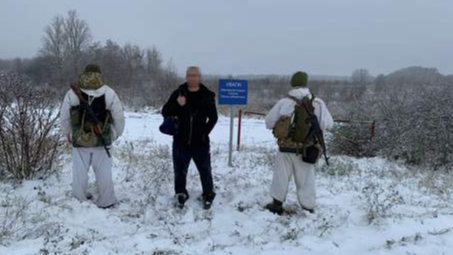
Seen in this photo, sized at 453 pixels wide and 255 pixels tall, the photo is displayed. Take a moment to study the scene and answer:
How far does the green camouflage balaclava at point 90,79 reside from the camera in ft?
16.9

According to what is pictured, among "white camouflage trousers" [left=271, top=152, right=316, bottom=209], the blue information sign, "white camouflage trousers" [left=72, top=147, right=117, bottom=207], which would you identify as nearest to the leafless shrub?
"white camouflage trousers" [left=271, top=152, right=316, bottom=209]

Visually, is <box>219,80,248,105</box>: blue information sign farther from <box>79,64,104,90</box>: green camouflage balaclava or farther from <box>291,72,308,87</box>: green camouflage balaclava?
<box>79,64,104,90</box>: green camouflage balaclava

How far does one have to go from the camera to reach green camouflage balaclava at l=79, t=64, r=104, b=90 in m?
5.14

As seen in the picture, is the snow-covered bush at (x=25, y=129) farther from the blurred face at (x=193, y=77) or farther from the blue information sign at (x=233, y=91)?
the blue information sign at (x=233, y=91)

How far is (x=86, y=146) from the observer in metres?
5.21

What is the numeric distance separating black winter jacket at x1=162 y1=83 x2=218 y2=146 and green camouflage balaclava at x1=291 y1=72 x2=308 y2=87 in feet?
3.52

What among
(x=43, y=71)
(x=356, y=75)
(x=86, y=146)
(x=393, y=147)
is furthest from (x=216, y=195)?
(x=356, y=75)

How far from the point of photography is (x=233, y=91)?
7902 mm

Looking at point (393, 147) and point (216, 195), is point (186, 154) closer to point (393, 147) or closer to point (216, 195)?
point (216, 195)

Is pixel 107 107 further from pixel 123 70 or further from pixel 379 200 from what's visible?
pixel 123 70

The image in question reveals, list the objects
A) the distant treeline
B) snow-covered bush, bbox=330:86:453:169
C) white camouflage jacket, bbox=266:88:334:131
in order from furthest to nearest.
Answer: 1. the distant treeline
2. snow-covered bush, bbox=330:86:453:169
3. white camouflage jacket, bbox=266:88:334:131

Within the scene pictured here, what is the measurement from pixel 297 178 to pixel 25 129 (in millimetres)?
3831

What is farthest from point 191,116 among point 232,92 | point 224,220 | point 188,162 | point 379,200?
point 379,200

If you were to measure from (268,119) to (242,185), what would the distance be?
1.43 metres
